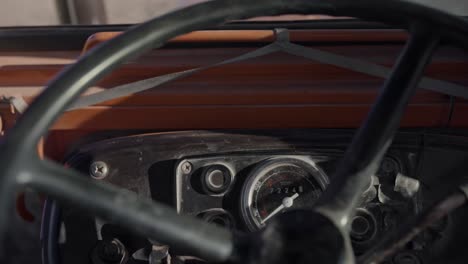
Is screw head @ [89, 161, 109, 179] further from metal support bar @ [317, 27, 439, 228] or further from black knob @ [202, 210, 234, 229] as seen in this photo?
metal support bar @ [317, 27, 439, 228]

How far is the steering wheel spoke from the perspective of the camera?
680 mm

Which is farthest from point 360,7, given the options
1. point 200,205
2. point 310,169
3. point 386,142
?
point 200,205

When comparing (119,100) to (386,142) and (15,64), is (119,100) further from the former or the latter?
(386,142)

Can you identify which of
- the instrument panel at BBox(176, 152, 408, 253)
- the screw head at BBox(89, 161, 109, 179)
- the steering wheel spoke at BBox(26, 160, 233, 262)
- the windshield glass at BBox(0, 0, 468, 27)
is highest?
the windshield glass at BBox(0, 0, 468, 27)

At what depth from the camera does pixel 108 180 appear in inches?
46.4

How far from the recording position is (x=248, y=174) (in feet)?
3.77

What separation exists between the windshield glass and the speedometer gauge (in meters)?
0.46

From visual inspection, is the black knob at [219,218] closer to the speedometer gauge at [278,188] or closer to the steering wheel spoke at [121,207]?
the speedometer gauge at [278,188]

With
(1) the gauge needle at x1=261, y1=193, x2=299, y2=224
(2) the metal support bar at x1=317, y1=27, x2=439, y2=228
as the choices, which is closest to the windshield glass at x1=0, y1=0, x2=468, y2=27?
(1) the gauge needle at x1=261, y1=193, x2=299, y2=224

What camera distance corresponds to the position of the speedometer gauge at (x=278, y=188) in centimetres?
112

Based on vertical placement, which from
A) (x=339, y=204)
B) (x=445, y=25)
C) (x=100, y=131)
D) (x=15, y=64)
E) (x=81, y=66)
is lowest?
(x=339, y=204)

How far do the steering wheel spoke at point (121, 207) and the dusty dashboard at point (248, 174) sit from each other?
0.44 m

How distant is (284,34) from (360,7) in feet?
1.40

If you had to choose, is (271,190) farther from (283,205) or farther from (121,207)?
(121,207)
